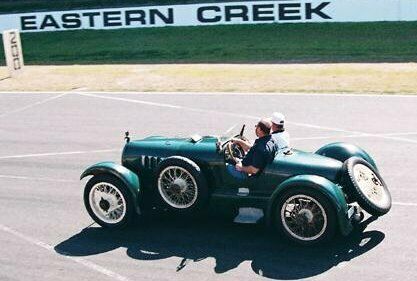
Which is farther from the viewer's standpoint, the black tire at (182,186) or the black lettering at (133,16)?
the black lettering at (133,16)

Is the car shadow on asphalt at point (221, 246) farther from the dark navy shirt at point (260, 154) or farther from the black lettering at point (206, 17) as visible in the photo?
the black lettering at point (206, 17)

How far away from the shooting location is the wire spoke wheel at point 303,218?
8.41 m


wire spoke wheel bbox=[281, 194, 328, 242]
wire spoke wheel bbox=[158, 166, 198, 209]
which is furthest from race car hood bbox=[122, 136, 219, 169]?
wire spoke wheel bbox=[281, 194, 328, 242]

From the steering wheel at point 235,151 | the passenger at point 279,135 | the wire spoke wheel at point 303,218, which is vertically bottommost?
the wire spoke wheel at point 303,218

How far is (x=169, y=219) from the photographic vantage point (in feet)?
32.5

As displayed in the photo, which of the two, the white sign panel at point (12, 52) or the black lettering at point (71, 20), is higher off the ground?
the black lettering at point (71, 20)

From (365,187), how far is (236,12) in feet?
68.9

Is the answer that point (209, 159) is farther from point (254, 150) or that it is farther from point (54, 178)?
point (54, 178)

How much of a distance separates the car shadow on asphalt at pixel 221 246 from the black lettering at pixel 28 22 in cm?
2428

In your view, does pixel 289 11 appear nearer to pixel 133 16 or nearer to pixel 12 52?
Result: pixel 133 16

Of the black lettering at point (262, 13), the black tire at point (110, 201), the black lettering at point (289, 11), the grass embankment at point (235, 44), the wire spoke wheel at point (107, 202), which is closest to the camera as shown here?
the black tire at point (110, 201)

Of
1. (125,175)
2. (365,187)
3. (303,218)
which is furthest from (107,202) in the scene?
(365,187)

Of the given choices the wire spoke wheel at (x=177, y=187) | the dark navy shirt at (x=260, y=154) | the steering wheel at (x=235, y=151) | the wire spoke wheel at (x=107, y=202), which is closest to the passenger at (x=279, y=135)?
the dark navy shirt at (x=260, y=154)

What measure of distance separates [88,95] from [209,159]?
11139mm
